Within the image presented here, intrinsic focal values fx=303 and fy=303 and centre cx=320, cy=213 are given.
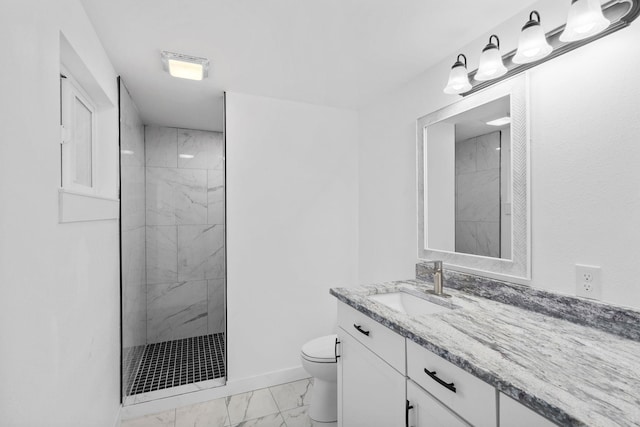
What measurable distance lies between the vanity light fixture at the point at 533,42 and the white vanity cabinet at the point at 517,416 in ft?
4.21

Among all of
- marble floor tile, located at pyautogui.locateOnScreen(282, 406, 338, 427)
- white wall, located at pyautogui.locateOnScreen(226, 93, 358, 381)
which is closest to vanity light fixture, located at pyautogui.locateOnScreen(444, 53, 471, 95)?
white wall, located at pyautogui.locateOnScreen(226, 93, 358, 381)

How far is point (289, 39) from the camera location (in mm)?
1642

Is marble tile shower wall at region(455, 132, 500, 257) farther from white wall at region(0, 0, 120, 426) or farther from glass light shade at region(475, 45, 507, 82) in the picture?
white wall at region(0, 0, 120, 426)

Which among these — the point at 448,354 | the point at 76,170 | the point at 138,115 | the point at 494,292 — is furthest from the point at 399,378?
the point at 138,115

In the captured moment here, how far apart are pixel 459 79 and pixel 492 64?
0.61 feet

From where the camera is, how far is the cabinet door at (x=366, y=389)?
119 cm

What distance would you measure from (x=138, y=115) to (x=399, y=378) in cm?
296

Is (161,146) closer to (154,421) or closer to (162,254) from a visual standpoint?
(162,254)

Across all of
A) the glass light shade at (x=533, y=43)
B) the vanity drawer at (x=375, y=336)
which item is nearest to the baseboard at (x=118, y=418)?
the vanity drawer at (x=375, y=336)

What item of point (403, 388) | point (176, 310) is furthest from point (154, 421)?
point (403, 388)

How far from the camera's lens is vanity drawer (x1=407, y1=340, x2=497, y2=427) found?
818 mm

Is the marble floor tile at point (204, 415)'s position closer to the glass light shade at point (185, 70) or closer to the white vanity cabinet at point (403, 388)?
the white vanity cabinet at point (403, 388)

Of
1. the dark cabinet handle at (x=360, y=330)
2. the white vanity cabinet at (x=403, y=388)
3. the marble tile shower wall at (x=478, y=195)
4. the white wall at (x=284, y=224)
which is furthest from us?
the white wall at (x=284, y=224)

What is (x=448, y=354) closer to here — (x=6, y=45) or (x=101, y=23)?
(x=6, y=45)
